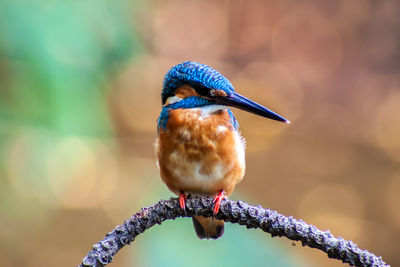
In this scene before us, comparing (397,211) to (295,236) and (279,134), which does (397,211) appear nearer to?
(279,134)

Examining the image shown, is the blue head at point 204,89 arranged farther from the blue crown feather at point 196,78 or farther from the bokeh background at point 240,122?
A: the bokeh background at point 240,122

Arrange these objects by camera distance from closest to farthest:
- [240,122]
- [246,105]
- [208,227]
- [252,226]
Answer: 1. [252,226]
2. [246,105]
3. [208,227]
4. [240,122]

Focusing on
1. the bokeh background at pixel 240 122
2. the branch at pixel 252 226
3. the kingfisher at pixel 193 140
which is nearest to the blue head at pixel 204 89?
the kingfisher at pixel 193 140

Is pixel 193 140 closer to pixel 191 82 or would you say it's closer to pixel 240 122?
pixel 191 82

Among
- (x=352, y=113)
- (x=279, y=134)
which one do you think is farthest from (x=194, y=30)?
(x=352, y=113)

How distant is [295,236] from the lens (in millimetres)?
710

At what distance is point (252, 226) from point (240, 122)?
1.40 m

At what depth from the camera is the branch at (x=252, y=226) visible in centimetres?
68

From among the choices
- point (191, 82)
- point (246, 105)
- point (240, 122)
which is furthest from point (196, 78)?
point (240, 122)

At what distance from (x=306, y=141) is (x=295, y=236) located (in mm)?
1527

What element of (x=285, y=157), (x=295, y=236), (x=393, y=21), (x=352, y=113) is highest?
(x=393, y=21)

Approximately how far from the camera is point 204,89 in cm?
97

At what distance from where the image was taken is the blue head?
0.93 metres

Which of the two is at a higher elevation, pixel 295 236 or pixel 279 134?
pixel 279 134
